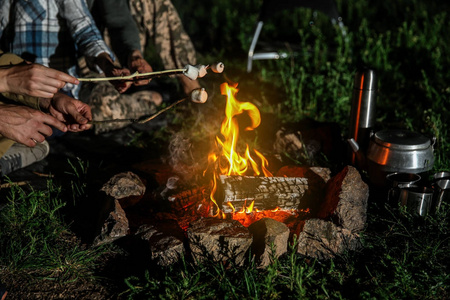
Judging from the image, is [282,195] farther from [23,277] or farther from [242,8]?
[242,8]

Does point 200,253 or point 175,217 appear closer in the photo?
point 200,253

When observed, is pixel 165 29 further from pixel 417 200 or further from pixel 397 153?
pixel 417 200

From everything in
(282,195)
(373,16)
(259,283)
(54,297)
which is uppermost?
(373,16)

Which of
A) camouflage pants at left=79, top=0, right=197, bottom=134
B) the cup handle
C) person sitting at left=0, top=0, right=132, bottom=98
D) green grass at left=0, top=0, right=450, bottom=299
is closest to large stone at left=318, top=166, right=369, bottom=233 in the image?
green grass at left=0, top=0, right=450, bottom=299

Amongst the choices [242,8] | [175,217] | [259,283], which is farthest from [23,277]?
[242,8]

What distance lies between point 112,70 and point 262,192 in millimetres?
1812

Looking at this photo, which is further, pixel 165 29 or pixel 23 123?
pixel 165 29

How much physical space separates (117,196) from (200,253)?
3.13ft

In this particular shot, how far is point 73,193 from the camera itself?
142 inches

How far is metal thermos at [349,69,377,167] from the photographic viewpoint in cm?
369

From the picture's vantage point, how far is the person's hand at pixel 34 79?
2.84 m

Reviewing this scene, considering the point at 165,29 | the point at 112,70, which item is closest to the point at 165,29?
the point at 165,29

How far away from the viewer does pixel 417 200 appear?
3.16m

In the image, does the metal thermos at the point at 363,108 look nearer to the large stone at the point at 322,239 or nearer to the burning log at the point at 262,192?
the burning log at the point at 262,192
